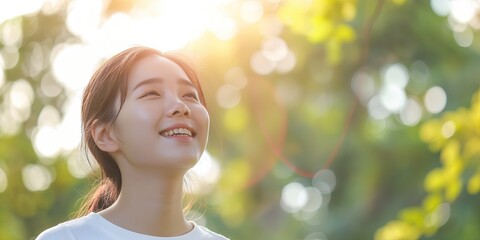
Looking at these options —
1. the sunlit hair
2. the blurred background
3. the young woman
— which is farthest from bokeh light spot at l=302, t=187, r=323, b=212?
the young woman

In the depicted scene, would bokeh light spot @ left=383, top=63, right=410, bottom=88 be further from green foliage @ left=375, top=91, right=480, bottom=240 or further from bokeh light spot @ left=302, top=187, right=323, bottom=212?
green foliage @ left=375, top=91, right=480, bottom=240

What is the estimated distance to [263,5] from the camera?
13125 millimetres

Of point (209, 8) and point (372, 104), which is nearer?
point (209, 8)

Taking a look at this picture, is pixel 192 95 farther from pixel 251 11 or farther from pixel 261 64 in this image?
pixel 261 64

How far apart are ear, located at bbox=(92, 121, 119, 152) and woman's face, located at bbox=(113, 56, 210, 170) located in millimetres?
24

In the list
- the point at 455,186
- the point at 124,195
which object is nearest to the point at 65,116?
the point at 455,186

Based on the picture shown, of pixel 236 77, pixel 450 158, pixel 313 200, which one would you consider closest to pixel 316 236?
pixel 313 200

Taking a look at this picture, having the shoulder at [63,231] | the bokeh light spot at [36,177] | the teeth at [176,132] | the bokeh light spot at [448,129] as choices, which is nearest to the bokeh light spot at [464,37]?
the bokeh light spot at [36,177]

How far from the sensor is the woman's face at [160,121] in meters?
3.25

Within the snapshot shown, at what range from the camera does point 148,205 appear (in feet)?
10.8

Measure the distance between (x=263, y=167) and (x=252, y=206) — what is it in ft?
1.61

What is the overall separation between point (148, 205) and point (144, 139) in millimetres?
197

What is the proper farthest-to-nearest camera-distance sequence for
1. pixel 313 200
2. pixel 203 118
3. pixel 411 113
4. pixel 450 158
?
1. pixel 313 200
2. pixel 411 113
3. pixel 450 158
4. pixel 203 118

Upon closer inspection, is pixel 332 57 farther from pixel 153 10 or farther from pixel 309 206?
pixel 309 206
